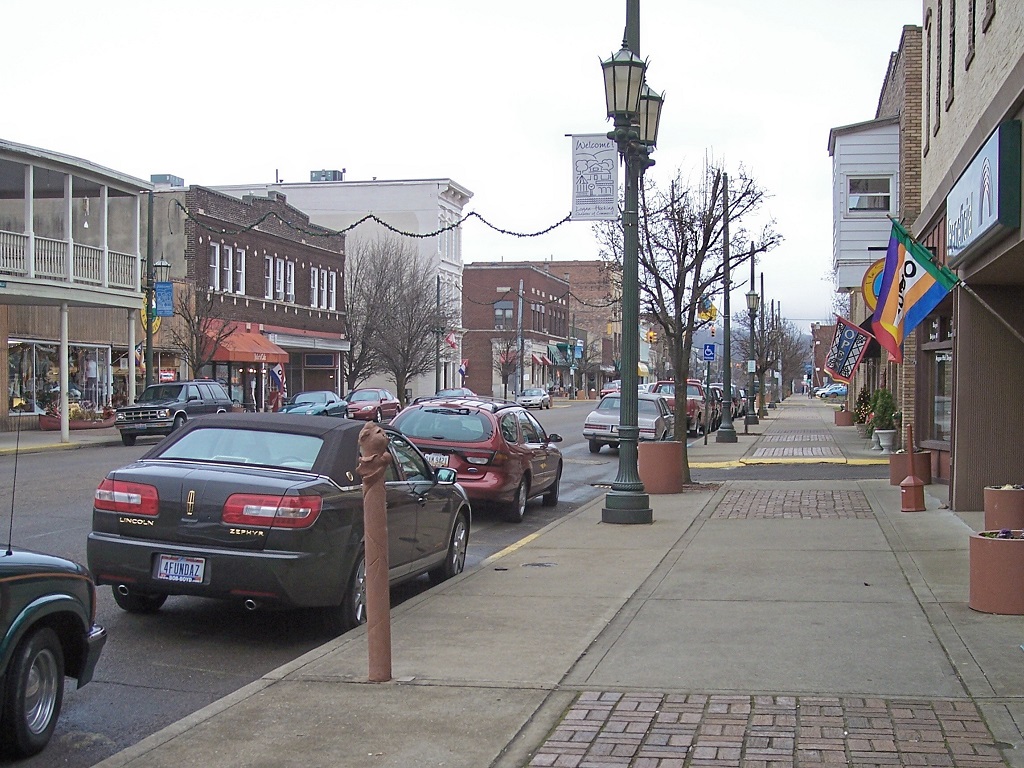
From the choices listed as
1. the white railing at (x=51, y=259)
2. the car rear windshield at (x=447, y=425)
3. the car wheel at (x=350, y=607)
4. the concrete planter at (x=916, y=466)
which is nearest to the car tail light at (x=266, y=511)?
the car wheel at (x=350, y=607)

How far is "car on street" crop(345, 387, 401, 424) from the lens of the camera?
40034 millimetres

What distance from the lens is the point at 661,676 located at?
634 cm

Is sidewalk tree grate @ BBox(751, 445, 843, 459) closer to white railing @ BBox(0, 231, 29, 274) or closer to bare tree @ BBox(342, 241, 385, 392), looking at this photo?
white railing @ BBox(0, 231, 29, 274)

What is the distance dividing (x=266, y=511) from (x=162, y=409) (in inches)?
957

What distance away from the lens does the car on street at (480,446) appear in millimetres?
14367

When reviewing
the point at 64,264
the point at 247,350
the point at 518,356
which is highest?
the point at 64,264

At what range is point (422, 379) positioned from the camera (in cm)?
7500

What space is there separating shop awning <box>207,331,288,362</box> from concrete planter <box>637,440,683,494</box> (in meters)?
27.3

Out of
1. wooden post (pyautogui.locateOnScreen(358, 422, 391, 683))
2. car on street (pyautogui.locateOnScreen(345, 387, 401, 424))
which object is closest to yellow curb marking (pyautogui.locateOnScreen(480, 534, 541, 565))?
wooden post (pyautogui.locateOnScreen(358, 422, 391, 683))

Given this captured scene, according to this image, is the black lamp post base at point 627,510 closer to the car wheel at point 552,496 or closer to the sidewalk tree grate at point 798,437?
the car wheel at point 552,496

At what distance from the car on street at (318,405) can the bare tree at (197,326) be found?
15.7ft

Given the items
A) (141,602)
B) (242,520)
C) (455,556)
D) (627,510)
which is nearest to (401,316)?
(627,510)

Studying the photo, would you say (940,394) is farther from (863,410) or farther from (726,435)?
(863,410)

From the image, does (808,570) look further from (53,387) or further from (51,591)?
(53,387)
